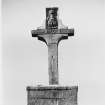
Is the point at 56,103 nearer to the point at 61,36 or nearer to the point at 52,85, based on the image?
the point at 52,85

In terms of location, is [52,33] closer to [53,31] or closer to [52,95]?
[53,31]

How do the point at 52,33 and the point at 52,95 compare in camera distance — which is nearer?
the point at 52,95

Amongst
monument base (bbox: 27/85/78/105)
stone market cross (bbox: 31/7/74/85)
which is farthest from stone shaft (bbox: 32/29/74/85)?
monument base (bbox: 27/85/78/105)

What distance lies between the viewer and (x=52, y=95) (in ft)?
23.1

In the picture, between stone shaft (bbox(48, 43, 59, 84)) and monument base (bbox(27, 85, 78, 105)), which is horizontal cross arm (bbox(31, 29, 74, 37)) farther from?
monument base (bbox(27, 85, 78, 105))

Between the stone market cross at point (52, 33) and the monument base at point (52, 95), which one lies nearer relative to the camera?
the monument base at point (52, 95)

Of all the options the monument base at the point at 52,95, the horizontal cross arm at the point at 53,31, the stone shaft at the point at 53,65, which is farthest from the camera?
the horizontal cross arm at the point at 53,31

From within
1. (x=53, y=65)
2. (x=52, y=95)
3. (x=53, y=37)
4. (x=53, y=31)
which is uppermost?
(x=53, y=31)

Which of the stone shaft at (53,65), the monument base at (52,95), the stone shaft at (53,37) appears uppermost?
the stone shaft at (53,37)

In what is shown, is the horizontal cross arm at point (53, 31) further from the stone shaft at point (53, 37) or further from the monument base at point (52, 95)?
the monument base at point (52, 95)

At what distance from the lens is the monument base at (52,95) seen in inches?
276

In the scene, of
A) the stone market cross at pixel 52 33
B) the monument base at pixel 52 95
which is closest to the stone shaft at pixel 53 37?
the stone market cross at pixel 52 33

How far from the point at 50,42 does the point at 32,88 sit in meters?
1.13

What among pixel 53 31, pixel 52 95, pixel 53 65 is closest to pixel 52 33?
pixel 53 31
